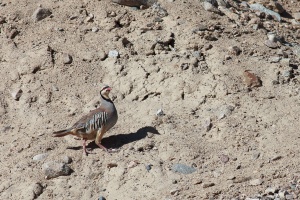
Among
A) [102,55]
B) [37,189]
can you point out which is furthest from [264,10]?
[37,189]

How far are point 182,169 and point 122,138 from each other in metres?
1.21

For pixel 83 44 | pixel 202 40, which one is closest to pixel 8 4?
pixel 83 44

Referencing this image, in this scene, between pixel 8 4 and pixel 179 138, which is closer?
pixel 179 138

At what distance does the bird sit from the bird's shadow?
0.56 ft

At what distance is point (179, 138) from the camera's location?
9.95 metres

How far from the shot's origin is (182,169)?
9305mm

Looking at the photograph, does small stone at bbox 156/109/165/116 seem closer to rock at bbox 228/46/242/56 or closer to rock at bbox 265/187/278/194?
rock at bbox 228/46/242/56

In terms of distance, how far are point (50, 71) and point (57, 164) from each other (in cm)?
218

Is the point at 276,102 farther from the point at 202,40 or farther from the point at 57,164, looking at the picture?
the point at 57,164

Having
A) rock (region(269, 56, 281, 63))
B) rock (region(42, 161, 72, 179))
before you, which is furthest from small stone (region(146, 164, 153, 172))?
rock (region(269, 56, 281, 63))

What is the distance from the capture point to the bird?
9.81 meters

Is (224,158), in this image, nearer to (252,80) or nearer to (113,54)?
(252,80)

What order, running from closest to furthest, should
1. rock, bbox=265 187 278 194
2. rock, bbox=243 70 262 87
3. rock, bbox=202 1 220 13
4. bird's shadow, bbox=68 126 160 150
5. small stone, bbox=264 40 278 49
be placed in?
rock, bbox=265 187 278 194, bird's shadow, bbox=68 126 160 150, rock, bbox=243 70 262 87, small stone, bbox=264 40 278 49, rock, bbox=202 1 220 13

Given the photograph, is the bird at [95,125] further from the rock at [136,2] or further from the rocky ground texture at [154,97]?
the rock at [136,2]
